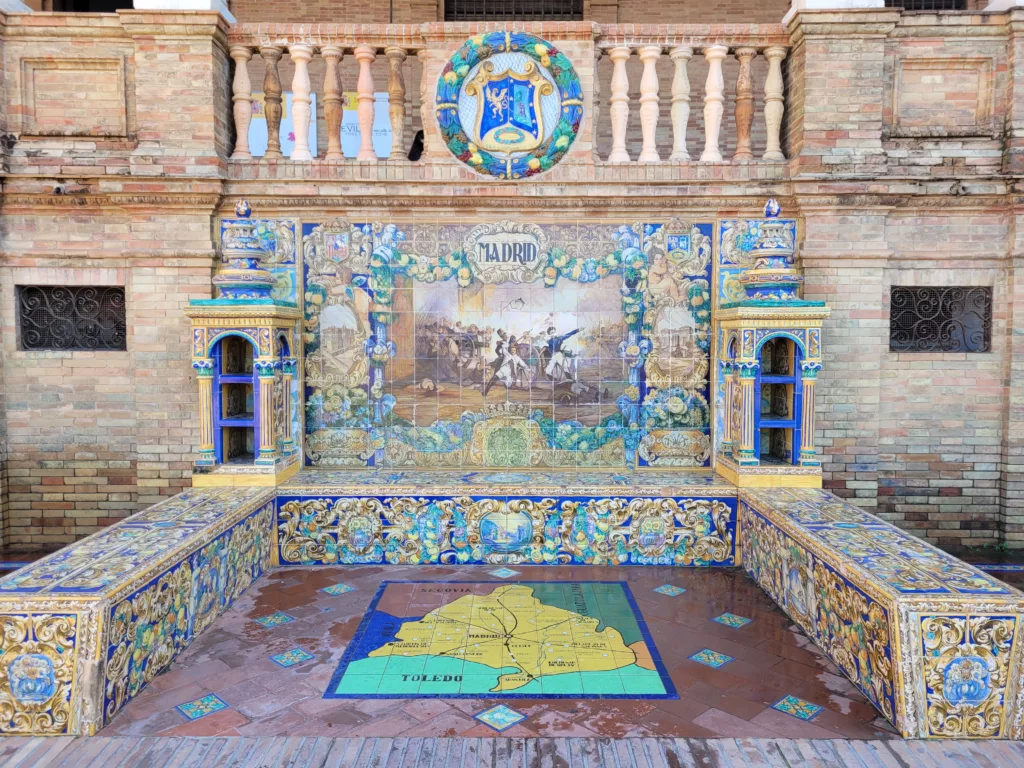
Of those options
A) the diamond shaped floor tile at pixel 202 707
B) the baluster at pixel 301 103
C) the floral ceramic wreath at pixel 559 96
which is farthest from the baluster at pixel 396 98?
the diamond shaped floor tile at pixel 202 707

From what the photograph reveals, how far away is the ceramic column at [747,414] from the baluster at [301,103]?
4753mm

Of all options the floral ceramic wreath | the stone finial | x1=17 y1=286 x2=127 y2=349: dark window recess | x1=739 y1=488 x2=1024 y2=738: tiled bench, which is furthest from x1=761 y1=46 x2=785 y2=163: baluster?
x1=17 y1=286 x2=127 y2=349: dark window recess

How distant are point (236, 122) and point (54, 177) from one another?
1.80 m

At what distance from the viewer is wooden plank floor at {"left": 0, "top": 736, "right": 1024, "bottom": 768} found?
3.49 metres

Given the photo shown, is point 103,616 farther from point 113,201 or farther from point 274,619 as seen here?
point 113,201

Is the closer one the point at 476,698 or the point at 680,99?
the point at 476,698

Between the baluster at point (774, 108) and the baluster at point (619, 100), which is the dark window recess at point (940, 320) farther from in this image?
the baluster at point (619, 100)

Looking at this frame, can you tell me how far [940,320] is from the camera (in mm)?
7180

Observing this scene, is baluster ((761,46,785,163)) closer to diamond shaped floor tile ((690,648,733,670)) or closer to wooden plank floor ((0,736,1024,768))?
diamond shaped floor tile ((690,648,733,670))

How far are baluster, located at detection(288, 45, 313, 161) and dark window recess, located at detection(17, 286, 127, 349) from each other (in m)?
2.33

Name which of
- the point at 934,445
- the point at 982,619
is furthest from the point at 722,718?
the point at 934,445

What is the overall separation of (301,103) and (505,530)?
15.3 feet

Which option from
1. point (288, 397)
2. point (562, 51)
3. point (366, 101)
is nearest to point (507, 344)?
point (288, 397)

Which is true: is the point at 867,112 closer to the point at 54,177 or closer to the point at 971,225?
the point at 971,225
